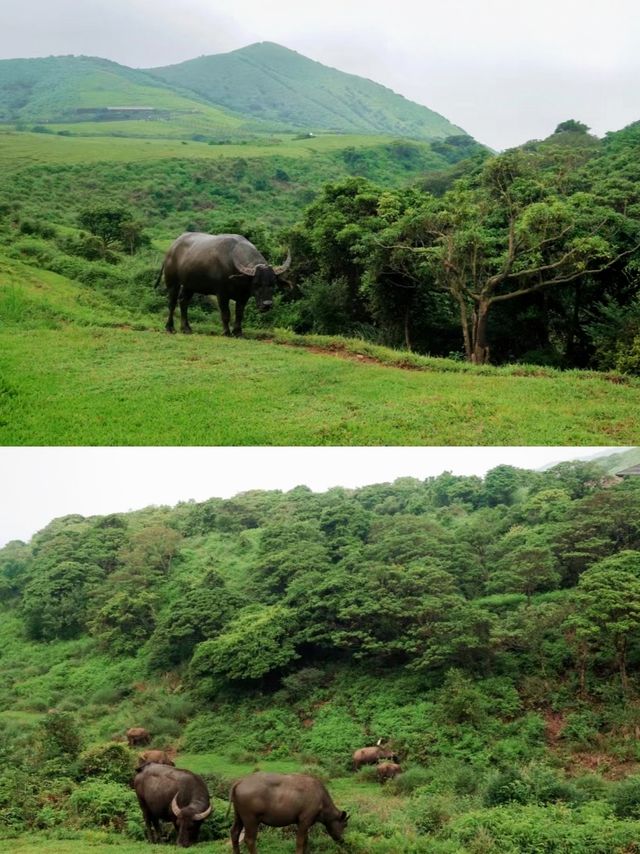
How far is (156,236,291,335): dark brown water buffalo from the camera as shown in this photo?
16719 mm

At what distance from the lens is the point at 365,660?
1597 centimetres

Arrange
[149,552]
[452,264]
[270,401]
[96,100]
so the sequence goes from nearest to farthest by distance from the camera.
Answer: [270,401], [452,264], [149,552], [96,100]

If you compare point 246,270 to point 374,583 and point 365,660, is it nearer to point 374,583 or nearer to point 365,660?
point 374,583

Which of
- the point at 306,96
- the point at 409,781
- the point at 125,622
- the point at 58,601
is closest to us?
the point at 409,781

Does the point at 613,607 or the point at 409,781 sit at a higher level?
the point at 613,607

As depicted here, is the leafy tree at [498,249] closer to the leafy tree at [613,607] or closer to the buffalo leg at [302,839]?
the leafy tree at [613,607]

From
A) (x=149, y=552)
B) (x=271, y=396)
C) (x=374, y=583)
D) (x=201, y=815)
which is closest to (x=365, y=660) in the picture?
(x=374, y=583)

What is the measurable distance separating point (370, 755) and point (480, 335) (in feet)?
30.7

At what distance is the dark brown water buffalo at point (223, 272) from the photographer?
16.7m

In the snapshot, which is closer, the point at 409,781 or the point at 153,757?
the point at 409,781

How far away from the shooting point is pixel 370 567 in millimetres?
16719

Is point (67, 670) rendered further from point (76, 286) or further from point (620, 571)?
point (620, 571)

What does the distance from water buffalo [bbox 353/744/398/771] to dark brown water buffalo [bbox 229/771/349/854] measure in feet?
9.69

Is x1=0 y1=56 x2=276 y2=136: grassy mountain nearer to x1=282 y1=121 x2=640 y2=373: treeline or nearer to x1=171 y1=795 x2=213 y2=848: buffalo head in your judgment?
x1=282 y1=121 x2=640 y2=373: treeline
